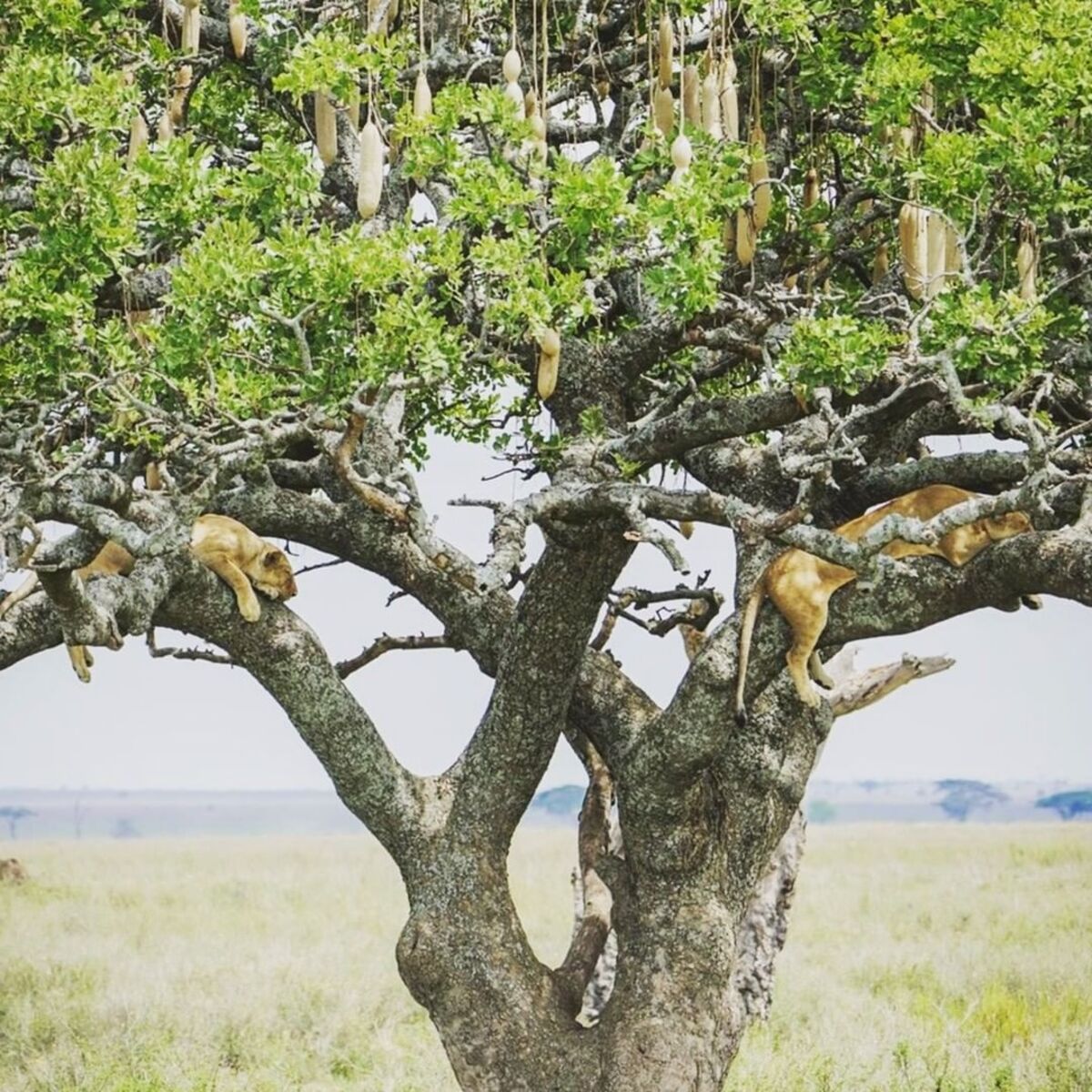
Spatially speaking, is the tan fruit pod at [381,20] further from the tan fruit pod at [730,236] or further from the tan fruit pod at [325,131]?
the tan fruit pod at [730,236]

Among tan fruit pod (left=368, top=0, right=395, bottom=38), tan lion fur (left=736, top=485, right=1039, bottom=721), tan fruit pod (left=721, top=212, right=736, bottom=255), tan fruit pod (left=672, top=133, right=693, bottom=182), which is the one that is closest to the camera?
tan fruit pod (left=672, top=133, right=693, bottom=182)

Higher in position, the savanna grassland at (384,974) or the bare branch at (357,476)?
the bare branch at (357,476)

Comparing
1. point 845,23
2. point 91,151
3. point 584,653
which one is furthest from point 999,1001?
point 91,151

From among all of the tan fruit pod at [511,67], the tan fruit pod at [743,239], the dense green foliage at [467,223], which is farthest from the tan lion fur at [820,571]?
the tan fruit pod at [511,67]

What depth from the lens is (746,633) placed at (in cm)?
791

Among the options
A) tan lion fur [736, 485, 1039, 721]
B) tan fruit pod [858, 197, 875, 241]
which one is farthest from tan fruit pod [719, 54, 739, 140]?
tan lion fur [736, 485, 1039, 721]

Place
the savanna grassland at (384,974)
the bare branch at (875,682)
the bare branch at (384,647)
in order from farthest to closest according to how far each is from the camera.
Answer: the savanna grassland at (384,974) < the bare branch at (875,682) < the bare branch at (384,647)

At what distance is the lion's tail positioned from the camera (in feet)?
25.9

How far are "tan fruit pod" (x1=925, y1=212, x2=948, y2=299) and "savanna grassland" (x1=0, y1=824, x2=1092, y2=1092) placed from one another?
240 inches

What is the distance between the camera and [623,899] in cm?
926

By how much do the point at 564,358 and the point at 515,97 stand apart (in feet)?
6.44

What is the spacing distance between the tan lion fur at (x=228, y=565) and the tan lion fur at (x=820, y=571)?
95.1 inches

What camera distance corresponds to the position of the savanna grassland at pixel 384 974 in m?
12.6

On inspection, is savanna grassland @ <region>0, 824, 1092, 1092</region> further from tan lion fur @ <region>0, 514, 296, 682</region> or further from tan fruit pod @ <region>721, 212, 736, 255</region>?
tan fruit pod @ <region>721, 212, 736, 255</region>
